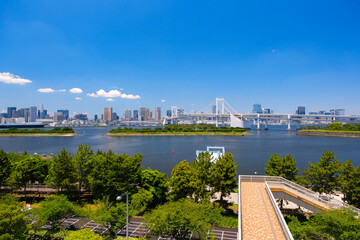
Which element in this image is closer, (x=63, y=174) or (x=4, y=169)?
(x=63, y=174)

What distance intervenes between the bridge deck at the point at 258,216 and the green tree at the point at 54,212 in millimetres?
4105

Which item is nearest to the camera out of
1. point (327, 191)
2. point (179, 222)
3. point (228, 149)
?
point (179, 222)

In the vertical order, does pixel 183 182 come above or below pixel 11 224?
below

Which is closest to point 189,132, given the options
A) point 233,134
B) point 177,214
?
point 233,134

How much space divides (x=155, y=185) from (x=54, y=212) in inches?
133

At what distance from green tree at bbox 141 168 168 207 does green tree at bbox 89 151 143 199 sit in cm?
33

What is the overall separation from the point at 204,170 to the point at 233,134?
3777cm

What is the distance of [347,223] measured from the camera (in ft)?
13.1

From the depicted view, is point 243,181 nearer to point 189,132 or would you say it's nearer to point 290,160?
point 290,160

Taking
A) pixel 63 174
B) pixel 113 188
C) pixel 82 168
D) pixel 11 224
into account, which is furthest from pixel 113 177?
pixel 11 224

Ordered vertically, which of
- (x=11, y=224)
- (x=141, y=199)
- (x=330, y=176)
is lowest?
(x=141, y=199)

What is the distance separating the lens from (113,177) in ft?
23.2

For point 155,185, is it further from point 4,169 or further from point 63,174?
point 4,169

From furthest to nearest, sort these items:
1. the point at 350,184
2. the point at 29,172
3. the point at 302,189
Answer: the point at 29,172 → the point at 350,184 → the point at 302,189
